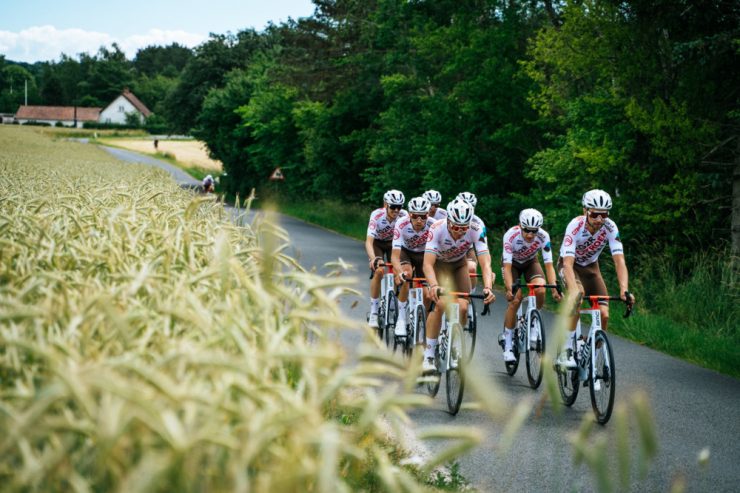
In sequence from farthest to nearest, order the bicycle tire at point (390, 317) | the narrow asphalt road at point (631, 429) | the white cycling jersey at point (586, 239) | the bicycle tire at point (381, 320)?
the bicycle tire at point (381, 320), the bicycle tire at point (390, 317), the white cycling jersey at point (586, 239), the narrow asphalt road at point (631, 429)

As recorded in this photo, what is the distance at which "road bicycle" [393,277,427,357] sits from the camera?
10234mm

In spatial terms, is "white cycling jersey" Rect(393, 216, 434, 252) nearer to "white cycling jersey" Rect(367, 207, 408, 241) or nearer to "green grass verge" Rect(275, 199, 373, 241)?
"white cycling jersey" Rect(367, 207, 408, 241)

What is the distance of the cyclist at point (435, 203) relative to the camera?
1230cm

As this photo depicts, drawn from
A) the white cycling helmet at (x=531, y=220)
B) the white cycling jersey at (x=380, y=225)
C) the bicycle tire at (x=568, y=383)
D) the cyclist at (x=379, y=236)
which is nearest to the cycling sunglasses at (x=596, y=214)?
the white cycling helmet at (x=531, y=220)

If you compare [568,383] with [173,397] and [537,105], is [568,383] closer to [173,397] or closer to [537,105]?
[173,397]

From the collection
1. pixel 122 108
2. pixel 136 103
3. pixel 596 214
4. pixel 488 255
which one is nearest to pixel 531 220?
pixel 488 255

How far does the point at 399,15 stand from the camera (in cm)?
2692

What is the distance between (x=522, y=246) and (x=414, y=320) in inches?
64.0

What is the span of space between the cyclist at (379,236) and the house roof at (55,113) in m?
162

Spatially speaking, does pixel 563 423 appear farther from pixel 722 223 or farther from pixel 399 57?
pixel 399 57

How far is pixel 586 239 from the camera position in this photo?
32.0 ft

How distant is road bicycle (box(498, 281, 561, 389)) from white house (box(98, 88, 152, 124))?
165m

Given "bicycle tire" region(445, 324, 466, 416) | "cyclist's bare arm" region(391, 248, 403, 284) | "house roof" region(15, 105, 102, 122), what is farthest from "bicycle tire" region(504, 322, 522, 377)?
"house roof" region(15, 105, 102, 122)

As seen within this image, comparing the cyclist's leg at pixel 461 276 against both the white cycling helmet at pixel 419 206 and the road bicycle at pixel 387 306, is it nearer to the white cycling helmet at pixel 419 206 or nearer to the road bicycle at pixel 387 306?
the white cycling helmet at pixel 419 206
